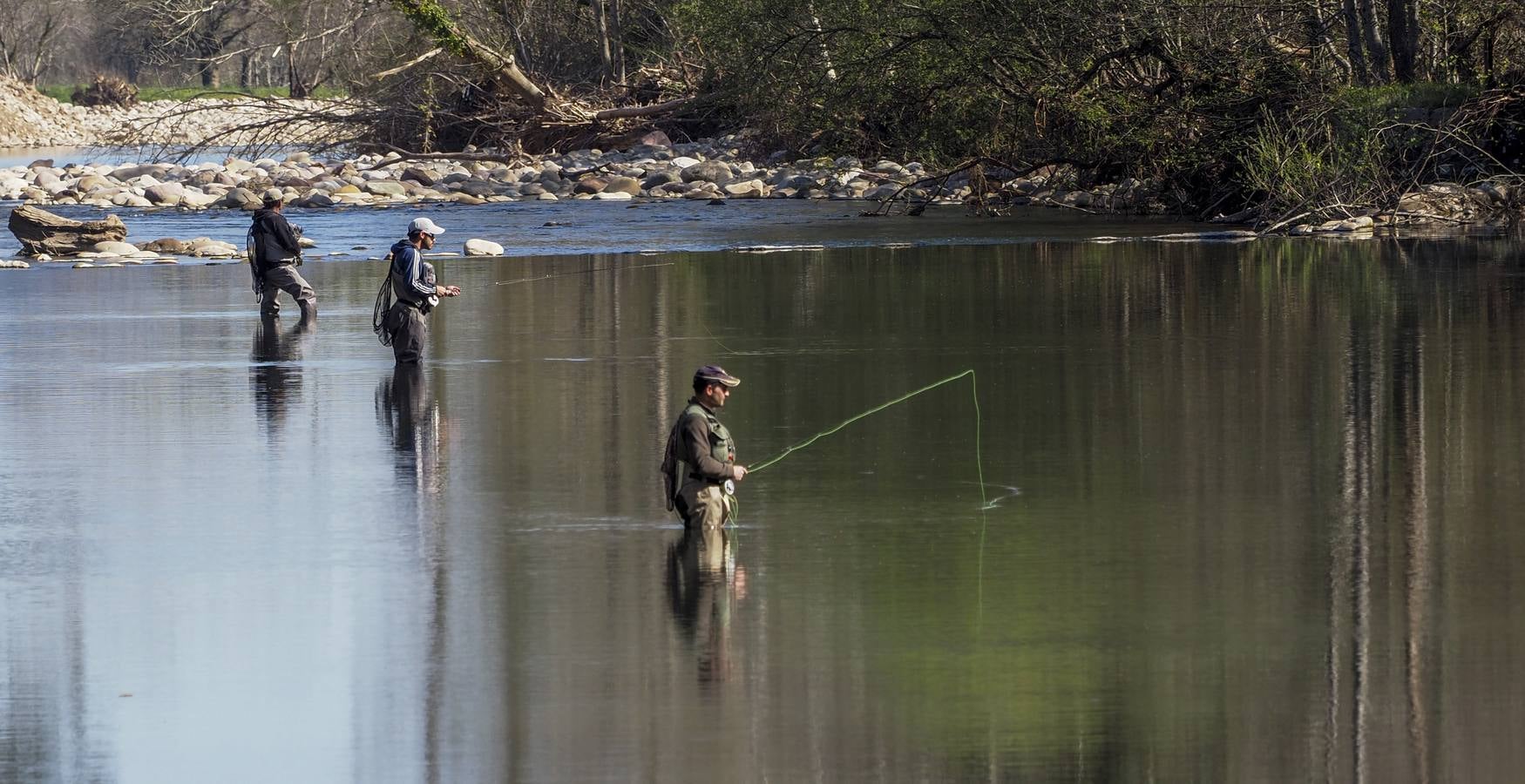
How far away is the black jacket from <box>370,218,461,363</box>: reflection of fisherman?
4533 mm

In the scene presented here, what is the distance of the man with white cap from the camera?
Answer: 1569 centimetres

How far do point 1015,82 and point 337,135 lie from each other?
23006 mm

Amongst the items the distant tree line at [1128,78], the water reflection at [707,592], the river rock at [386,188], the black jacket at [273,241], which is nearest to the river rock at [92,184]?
the distant tree line at [1128,78]

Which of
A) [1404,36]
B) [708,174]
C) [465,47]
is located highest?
[465,47]

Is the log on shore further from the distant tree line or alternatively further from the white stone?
the distant tree line

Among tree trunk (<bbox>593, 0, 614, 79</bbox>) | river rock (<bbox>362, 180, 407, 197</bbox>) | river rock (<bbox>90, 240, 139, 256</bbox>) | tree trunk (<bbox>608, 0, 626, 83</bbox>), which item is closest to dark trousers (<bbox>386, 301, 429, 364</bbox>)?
river rock (<bbox>90, 240, 139, 256</bbox>)

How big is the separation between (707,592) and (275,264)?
12577mm

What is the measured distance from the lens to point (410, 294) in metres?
15.7

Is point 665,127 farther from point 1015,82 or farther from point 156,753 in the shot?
point 156,753

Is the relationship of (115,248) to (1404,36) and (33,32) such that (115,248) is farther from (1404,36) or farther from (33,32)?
(33,32)

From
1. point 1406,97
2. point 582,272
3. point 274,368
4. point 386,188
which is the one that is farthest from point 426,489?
point 386,188

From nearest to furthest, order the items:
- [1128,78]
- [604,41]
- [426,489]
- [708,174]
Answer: [426,489] < [1128,78] < [708,174] < [604,41]

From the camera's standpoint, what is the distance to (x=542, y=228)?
1323 inches

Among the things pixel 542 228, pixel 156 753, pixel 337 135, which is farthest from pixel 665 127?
pixel 156 753
